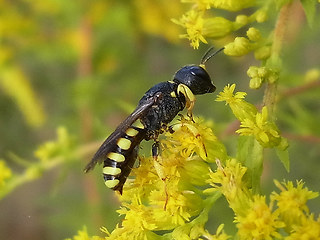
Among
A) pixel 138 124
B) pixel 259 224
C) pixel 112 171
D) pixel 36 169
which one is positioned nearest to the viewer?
pixel 259 224

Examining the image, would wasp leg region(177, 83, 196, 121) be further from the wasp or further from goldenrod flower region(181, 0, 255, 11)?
goldenrod flower region(181, 0, 255, 11)

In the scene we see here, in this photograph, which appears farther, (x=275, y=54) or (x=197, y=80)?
(x=197, y=80)

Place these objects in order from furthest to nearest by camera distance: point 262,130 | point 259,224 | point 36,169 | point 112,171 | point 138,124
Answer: point 36,169
point 138,124
point 112,171
point 262,130
point 259,224

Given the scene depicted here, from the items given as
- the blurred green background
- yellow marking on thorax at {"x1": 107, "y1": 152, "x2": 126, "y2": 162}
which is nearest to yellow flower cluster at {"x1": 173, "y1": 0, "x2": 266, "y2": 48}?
yellow marking on thorax at {"x1": 107, "y1": 152, "x2": 126, "y2": 162}

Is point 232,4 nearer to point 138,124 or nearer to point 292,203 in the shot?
point 138,124

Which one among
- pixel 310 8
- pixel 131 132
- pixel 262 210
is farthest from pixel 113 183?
pixel 310 8

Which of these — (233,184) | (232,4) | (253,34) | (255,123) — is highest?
(232,4)

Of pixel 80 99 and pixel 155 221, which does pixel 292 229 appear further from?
pixel 80 99
